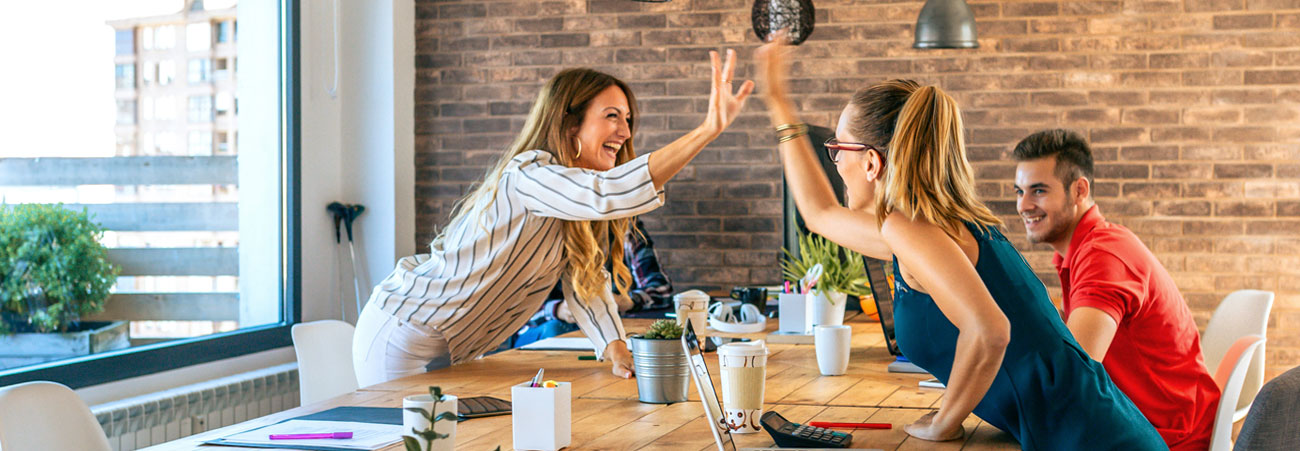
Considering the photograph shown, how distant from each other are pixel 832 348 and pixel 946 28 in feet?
7.26

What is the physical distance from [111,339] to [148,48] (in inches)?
43.0

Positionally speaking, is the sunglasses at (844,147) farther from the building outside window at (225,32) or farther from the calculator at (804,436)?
the building outside window at (225,32)

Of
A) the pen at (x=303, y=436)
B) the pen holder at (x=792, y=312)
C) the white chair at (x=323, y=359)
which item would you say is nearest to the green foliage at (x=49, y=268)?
the white chair at (x=323, y=359)

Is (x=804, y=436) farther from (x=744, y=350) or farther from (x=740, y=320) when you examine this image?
(x=740, y=320)

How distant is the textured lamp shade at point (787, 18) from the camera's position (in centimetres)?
409

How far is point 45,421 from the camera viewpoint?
1.85 m

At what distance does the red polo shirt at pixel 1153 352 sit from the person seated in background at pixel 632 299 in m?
1.88

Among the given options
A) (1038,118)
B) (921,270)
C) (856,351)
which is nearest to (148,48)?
(856,351)

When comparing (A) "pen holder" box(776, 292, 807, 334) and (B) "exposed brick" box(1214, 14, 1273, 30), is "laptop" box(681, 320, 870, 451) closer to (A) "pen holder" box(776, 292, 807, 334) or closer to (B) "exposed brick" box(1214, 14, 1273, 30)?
(A) "pen holder" box(776, 292, 807, 334)

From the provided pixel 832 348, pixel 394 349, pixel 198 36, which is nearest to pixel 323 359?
pixel 394 349

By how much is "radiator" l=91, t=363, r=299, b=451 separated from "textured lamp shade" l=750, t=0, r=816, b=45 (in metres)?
2.35

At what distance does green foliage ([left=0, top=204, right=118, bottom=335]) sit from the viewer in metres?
3.39

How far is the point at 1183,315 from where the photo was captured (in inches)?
98.7

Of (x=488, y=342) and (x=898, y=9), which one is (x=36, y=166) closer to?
(x=488, y=342)
